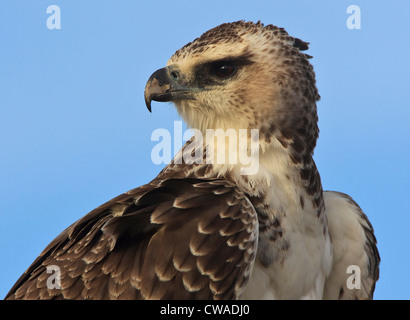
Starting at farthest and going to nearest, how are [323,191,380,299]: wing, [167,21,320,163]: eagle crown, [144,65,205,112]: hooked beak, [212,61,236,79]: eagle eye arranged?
[323,191,380,299]: wing
[144,65,205,112]: hooked beak
[212,61,236,79]: eagle eye
[167,21,320,163]: eagle crown

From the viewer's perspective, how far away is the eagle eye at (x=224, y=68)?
9180mm

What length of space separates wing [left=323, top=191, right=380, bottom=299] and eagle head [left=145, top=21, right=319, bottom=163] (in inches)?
41.3

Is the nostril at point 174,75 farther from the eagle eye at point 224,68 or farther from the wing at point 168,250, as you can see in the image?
the wing at point 168,250

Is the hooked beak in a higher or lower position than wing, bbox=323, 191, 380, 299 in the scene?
higher

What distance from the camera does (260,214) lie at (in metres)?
8.60

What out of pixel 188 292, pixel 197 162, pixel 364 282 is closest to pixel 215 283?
pixel 188 292

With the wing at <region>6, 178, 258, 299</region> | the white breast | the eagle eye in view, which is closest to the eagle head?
the eagle eye

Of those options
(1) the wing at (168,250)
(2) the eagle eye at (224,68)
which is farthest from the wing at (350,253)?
(2) the eagle eye at (224,68)

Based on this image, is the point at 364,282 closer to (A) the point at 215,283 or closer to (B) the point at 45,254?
(A) the point at 215,283

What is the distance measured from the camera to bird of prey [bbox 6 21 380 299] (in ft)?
26.7

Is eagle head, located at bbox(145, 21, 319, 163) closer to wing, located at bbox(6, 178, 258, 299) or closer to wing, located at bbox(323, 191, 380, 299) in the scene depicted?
A: wing, located at bbox(6, 178, 258, 299)

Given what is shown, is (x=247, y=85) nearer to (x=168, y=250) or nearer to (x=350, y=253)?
(x=168, y=250)

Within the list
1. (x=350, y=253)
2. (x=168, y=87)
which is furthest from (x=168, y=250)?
(x=350, y=253)
